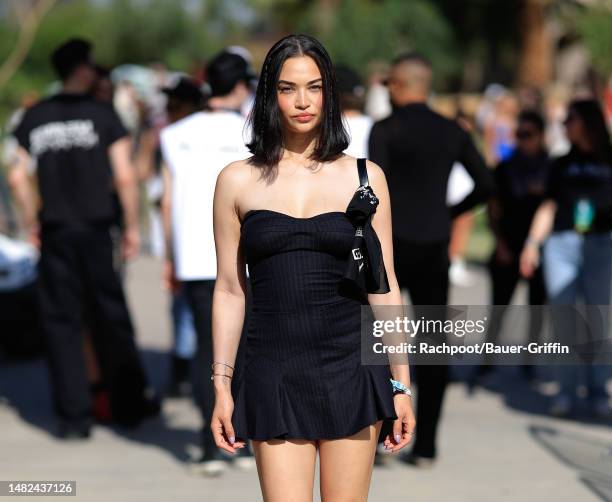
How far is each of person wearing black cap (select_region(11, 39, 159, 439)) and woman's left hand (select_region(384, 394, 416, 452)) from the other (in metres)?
3.64

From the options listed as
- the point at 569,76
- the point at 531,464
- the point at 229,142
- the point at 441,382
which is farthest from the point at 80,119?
the point at 569,76

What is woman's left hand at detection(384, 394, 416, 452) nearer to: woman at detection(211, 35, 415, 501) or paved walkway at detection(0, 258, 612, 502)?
woman at detection(211, 35, 415, 501)

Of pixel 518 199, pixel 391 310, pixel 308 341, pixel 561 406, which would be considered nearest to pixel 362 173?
pixel 391 310

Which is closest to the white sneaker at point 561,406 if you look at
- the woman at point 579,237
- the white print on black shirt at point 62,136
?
the woman at point 579,237

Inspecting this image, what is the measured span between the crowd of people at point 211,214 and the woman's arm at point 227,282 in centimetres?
223

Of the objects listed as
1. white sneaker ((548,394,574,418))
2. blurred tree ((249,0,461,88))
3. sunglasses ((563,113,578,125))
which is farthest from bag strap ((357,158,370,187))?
blurred tree ((249,0,461,88))

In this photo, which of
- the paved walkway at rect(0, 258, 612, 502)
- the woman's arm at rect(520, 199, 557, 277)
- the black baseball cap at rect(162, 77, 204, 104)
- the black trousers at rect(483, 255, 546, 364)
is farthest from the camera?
the black trousers at rect(483, 255, 546, 364)

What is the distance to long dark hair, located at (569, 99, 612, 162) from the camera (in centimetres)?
732

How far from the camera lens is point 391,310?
3816mm

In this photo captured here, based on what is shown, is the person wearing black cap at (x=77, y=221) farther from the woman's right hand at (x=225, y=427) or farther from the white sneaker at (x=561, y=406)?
the woman's right hand at (x=225, y=427)

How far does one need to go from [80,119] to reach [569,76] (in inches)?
1558

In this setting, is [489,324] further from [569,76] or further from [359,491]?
[569,76]

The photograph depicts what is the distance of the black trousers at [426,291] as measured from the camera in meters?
6.25

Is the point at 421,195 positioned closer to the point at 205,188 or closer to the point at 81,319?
the point at 205,188
